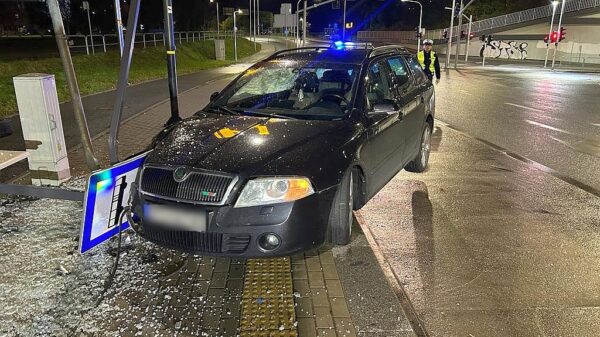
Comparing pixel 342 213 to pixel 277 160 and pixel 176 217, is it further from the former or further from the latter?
pixel 176 217

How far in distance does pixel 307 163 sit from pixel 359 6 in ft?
355

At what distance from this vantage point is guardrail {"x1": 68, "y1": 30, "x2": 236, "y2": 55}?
23.5 meters

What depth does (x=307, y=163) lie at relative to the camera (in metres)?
3.70

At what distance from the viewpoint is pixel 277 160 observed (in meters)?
3.67

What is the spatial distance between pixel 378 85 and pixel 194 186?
2507 millimetres

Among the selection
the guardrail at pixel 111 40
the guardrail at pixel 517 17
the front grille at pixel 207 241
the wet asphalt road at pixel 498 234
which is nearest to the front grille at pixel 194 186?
the front grille at pixel 207 241

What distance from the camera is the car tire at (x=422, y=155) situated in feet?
22.0

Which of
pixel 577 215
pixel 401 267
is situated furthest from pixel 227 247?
pixel 577 215

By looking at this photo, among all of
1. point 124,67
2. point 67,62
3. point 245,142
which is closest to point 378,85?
point 245,142

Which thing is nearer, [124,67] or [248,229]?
[248,229]

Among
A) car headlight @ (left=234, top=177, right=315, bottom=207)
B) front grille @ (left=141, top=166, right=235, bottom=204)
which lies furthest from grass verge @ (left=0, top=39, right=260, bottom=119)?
car headlight @ (left=234, top=177, right=315, bottom=207)

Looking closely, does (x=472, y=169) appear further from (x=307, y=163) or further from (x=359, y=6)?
(x=359, y=6)

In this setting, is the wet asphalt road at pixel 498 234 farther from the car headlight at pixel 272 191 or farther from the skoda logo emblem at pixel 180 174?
the skoda logo emblem at pixel 180 174

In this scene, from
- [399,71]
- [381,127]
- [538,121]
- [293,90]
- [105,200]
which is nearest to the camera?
[105,200]
